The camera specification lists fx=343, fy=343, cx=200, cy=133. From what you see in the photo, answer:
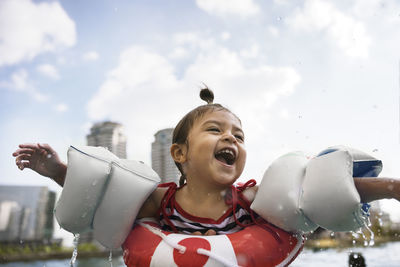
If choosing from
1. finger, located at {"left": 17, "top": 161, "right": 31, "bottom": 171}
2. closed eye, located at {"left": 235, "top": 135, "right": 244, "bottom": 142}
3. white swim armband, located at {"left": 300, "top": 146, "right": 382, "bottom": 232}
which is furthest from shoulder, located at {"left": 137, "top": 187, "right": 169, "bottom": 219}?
white swim armband, located at {"left": 300, "top": 146, "right": 382, "bottom": 232}

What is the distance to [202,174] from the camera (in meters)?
1.86

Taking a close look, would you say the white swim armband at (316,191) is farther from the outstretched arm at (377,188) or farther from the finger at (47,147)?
the finger at (47,147)

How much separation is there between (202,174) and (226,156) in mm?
165

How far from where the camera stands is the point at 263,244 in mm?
1661

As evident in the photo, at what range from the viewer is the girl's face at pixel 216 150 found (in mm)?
1821

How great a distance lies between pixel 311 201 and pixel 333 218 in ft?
0.39

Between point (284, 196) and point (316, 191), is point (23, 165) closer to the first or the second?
point (284, 196)

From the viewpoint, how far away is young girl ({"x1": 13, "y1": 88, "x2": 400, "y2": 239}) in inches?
72.0

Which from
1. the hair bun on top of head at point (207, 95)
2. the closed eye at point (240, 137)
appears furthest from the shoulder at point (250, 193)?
the hair bun on top of head at point (207, 95)

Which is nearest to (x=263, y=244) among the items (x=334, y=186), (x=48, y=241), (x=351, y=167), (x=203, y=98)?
(x=334, y=186)

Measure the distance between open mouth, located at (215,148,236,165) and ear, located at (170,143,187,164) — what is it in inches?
9.1

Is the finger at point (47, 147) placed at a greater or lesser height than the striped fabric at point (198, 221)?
greater

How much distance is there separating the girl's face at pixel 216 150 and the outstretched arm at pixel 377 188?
606 millimetres

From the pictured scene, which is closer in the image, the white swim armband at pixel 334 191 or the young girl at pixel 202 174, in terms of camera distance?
the white swim armband at pixel 334 191
